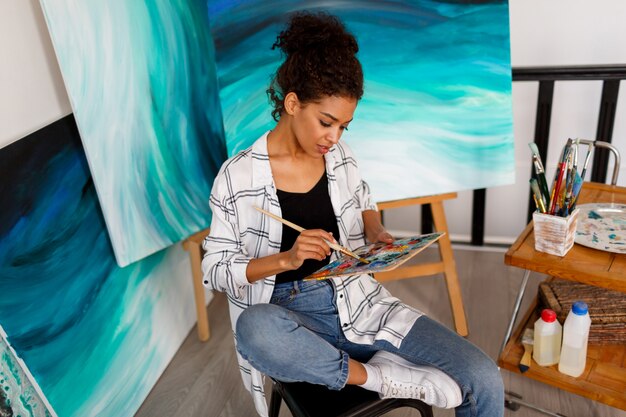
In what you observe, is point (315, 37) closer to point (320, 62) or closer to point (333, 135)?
point (320, 62)

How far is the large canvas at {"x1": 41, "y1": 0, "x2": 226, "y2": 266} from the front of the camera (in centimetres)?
146

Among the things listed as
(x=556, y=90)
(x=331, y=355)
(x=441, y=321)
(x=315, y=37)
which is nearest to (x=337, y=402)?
(x=331, y=355)

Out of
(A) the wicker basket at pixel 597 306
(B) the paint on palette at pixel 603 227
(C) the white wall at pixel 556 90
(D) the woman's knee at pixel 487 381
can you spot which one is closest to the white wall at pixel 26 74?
(D) the woman's knee at pixel 487 381

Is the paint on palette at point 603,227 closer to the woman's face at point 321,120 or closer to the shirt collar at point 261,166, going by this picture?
the woman's face at point 321,120

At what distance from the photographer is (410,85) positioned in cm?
182

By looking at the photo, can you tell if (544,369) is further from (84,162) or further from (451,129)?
(84,162)

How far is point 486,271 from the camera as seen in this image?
244 centimetres

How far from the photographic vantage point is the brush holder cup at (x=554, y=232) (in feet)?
4.54

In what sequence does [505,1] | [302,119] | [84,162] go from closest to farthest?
[302,119] → [84,162] → [505,1]

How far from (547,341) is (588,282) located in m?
0.32

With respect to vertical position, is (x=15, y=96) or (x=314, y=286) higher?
(x=15, y=96)

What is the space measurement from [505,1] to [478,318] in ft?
3.53

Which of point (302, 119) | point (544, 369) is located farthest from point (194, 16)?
point (544, 369)

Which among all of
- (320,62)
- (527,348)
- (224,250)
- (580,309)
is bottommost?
(527,348)
